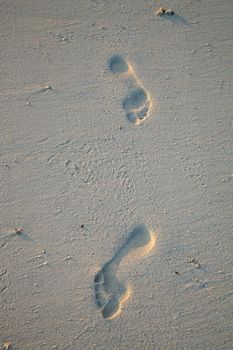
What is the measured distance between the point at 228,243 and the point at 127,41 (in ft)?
4.89

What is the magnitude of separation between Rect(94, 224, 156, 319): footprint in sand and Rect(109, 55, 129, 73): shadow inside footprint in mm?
1045

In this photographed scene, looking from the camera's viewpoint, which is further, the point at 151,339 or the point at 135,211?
the point at 135,211

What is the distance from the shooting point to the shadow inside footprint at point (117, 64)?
7.80 feet

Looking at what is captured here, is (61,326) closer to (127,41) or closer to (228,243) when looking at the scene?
(228,243)

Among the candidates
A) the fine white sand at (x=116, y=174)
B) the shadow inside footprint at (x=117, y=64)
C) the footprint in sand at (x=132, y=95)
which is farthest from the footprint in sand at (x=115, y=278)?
the shadow inside footprint at (x=117, y=64)

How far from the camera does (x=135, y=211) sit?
215cm

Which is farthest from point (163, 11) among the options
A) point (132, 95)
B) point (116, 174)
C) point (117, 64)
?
point (116, 174)

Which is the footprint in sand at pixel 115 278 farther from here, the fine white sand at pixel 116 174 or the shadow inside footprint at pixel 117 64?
the shadow inside footprint at pixel 117 64

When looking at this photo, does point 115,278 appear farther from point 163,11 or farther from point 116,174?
point 163,11

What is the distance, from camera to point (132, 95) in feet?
7.64

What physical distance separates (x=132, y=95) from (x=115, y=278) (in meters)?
Result: 1.16

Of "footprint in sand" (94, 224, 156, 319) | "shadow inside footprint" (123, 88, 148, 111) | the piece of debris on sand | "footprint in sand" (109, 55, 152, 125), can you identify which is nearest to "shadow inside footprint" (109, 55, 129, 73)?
"footprint in sand" (109, 55, 152, 125)

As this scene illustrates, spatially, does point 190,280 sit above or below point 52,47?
below

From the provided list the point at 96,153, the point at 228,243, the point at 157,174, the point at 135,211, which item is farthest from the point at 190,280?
the point at 96,153
